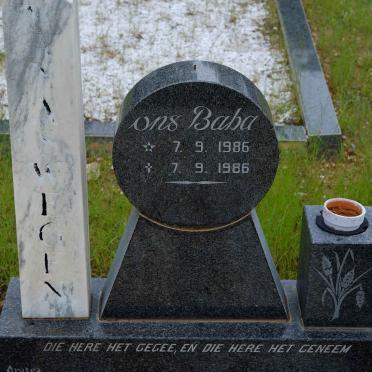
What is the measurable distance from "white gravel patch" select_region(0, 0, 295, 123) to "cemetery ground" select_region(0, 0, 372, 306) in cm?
40

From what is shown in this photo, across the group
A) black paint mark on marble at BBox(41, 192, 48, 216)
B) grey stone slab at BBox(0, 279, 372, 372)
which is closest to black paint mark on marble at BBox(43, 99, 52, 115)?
black paint mark on marble at BBox(41, 192, 48, 216)

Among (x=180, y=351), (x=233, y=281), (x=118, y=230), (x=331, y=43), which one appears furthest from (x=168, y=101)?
(x=331, y=43)

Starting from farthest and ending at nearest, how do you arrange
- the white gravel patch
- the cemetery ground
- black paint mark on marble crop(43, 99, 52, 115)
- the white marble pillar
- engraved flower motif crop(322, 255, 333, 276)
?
the white gravel patch, the cemetery ground, engraved flower motif crop(322, 255, 333, 276), black paint mark on marble crop(43, 99, 52, 115), the white marble pillar

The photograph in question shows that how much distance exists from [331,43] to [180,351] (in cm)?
352

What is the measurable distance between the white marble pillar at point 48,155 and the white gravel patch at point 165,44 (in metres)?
2.08

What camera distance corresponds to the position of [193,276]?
3490mm

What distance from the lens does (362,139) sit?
5.27 metres

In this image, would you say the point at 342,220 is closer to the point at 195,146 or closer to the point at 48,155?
the point at 195,146

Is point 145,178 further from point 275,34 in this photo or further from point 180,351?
point 275,34

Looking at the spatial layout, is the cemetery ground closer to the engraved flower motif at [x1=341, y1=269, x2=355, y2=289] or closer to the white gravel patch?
the white gravel patch

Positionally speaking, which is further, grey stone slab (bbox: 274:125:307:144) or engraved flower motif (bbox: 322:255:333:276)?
grey stone slab (bbox: 274:125:307:144)

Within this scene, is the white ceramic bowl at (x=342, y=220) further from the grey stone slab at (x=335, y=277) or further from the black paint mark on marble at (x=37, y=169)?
the black paint mark on marble at (x=37, y=169)

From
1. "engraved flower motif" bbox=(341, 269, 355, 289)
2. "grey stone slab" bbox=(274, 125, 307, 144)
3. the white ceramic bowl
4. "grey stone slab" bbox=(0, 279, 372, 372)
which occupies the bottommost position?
"grey stone slab" bbox=(0, 279, 372, 372)

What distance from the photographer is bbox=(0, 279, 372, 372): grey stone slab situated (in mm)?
3479
